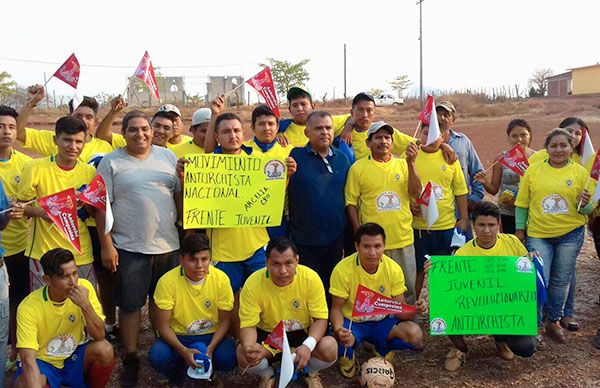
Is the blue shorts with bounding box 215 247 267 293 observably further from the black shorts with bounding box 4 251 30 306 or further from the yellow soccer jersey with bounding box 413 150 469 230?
the black shorts with bounding box 4 251 30 306

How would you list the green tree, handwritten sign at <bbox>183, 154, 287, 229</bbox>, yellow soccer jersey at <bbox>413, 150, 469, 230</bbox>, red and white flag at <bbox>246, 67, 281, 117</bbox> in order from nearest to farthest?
handwritten sign at <bbox>183, 154, 287, 229</bbox> < yellow soccer jersey at <bbox>413, 150, 469, 230</bbox> < red and white flag at <bbox>246, 67, 281, 117</bbox> < the green tree

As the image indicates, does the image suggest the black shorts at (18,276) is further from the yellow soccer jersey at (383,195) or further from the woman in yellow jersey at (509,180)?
the woman in yellow jersey at (509,180)

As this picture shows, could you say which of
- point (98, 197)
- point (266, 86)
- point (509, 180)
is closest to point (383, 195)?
point (509, 180)

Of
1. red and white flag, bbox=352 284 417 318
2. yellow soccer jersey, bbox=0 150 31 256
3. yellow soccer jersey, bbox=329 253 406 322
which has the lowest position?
red and white flag, bbox=352 284 417 318

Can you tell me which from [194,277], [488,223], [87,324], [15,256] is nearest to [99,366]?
[87,324]

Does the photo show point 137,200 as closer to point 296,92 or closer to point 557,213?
point 296,92

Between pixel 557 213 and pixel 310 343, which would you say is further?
pixel 557 213

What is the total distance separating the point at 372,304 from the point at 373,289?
216mm

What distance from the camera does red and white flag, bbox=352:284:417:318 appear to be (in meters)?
4.78

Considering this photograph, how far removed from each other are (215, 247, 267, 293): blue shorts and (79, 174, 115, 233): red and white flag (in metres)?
1.13

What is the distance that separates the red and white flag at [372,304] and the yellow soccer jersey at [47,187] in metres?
2.49

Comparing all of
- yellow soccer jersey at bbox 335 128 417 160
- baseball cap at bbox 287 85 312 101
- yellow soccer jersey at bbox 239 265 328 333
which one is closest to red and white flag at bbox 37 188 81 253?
yellow soccer jersey at bbox 239 265 328 333

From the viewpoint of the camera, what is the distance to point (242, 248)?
516 centimetres

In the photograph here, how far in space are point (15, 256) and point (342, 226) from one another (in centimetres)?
324
